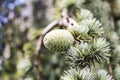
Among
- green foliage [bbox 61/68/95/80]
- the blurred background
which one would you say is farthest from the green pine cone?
the blurred background

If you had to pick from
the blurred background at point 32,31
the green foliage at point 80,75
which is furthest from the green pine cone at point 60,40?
the blurred background at point 32,31

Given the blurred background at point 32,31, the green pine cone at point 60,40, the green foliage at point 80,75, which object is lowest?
the green foliage at point 80,75

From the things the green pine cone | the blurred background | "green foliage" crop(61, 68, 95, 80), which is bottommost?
"green foliage" crop(61, 68, 95, 80)

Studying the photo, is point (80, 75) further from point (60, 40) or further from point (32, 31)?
point (32, 31)

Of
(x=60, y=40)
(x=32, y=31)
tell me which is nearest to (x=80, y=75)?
(x=60, y=40)

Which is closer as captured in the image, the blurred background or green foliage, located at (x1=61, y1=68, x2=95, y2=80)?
green foliage, located at (x1=61, y1=68, x2=95, y2=80)

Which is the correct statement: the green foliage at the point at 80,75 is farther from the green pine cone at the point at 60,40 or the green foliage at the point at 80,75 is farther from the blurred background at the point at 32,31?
the blurred background at the point at 32,31

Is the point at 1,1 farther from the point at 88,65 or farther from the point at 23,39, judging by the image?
the point at 88,65

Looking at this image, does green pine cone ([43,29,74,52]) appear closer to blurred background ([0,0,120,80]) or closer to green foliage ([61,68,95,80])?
green foliage ([61,68,95,80])

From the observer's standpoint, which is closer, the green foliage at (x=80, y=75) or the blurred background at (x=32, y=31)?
the green foliage at (x=80, y=75)
